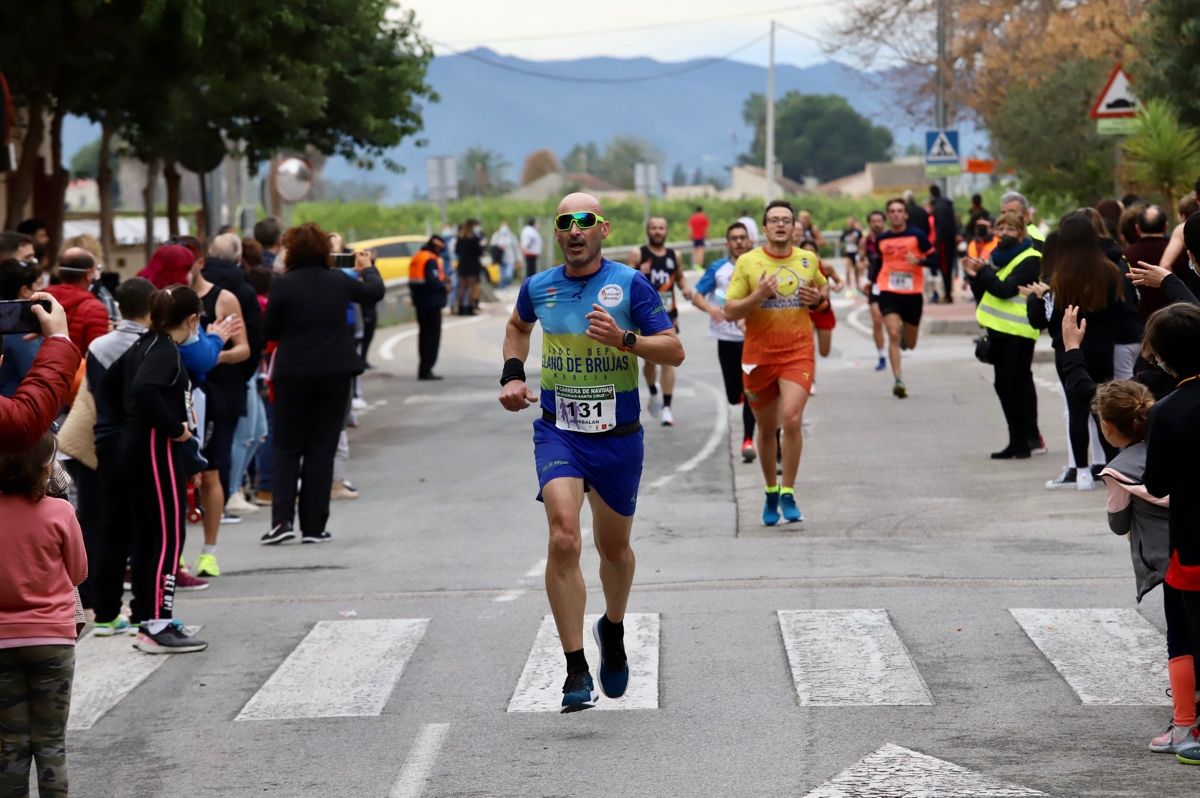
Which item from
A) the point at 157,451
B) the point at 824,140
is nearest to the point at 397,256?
the point at 157,451

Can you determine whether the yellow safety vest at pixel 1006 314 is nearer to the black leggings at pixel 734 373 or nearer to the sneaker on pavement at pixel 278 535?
the black leggings at pixel 734 373

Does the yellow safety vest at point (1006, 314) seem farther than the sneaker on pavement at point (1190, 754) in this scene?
Yes

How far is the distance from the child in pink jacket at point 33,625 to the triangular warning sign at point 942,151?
31.7 metres

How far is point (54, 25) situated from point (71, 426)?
11193 mm

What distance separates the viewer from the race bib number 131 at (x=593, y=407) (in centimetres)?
805

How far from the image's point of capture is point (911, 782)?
22.0 feet

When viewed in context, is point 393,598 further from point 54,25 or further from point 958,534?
point 54,25

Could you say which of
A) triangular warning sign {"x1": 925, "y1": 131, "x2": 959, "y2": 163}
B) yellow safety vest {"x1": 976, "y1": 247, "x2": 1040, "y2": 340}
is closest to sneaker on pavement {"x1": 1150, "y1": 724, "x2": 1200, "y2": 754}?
yellow safety vest {"x1": 976, "y1": 247, "x2": 1040, "y2": 340}

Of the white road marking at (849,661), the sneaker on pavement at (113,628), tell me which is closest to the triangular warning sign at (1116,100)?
the white road marking at (849,661)

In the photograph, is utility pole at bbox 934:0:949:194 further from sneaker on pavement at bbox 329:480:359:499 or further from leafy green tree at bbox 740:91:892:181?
leafy green tree at bbox 740:91:892:181

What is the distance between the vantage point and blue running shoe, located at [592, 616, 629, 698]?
319 inches

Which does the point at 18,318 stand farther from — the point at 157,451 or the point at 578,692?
the point at 157,451

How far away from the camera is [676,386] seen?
2347 centimetres

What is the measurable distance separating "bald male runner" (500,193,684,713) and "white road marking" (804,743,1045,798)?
4.69 feet
